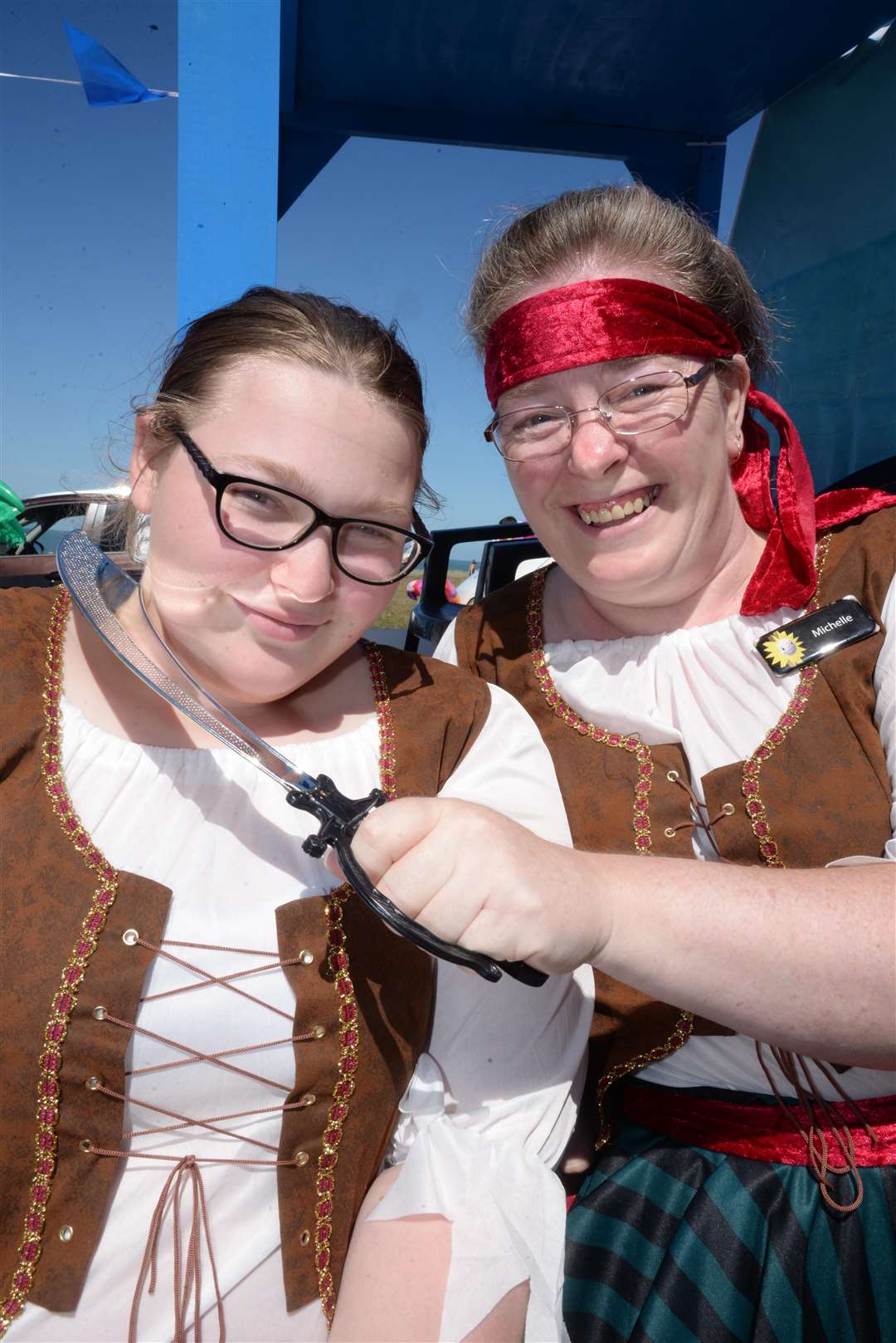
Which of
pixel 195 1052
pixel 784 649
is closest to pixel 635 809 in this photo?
pixel 784 649

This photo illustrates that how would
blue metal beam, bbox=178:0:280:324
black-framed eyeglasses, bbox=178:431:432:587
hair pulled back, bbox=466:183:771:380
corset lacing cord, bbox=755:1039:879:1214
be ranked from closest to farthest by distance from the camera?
1. black-framed eyeglasses, bbox=178:431:432:587
2. corset lacing cord, bbox=755:1039:879:1214
3. hair pulled back, bbox=466:183:771:380
4. blue metal beam, bbox=178:0:280:324

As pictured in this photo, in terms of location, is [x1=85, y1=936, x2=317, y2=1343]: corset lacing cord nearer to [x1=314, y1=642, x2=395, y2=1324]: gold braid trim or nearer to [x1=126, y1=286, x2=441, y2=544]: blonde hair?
[x1=314, y1=642, x2=395, y2=1324]: gold braid trim

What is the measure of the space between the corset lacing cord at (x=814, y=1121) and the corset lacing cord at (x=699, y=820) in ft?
0.95

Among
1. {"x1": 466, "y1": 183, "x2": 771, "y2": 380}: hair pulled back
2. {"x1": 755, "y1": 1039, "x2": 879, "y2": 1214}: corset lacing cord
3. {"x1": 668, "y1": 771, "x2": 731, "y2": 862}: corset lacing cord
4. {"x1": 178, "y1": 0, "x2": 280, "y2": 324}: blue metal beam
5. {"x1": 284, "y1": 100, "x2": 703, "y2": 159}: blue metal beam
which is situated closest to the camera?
{"x1": 755, "y1": 1039, "x2": 879, "y2": 1214}: corset lacing cord

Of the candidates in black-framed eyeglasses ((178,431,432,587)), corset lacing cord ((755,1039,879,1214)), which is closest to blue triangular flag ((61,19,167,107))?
black-framed eyeglasses ((178,431,432,587))

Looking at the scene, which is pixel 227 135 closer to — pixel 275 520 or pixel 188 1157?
pixel 275 520

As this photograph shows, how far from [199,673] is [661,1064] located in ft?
3.09

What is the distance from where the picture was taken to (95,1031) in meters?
1.00

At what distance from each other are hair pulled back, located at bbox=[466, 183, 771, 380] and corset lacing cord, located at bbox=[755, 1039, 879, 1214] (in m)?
1.24

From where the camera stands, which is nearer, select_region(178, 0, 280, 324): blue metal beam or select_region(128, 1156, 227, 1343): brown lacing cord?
select_region(128, 1156, 227, 1343): brown lacing cord

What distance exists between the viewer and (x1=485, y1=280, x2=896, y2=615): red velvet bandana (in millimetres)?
1432

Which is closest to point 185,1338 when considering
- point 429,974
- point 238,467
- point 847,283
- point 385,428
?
point 429,974

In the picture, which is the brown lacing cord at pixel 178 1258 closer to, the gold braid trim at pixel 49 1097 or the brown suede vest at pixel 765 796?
the gold braid trim at pixel 49 1097

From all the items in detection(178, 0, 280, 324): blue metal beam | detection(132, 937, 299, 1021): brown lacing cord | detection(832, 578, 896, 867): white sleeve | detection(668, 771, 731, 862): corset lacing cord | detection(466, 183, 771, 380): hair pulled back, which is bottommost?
detection(132, 937, 299, 1021): brown lacing cord
